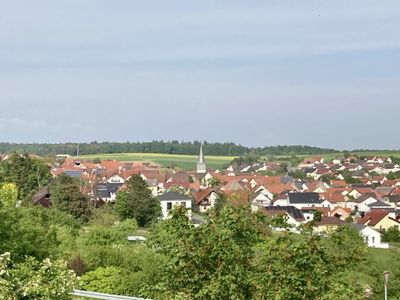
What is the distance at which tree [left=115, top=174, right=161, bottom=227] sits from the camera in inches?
2406

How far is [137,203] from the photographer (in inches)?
2415

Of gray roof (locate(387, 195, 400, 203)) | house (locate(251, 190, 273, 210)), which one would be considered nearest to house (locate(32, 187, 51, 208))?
house (locate(251, 190, 273, 210))

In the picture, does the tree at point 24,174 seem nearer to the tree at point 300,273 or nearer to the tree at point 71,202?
the tree at point 71,202

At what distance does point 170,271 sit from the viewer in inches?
405

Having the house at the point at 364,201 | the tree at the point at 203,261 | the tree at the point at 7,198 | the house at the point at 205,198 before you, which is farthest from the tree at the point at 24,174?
the tree at the point at 203,261

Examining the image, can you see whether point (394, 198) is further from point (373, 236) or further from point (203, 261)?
point (203, 261)

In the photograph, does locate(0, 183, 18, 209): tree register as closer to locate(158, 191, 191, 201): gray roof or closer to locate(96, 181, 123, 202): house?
locate(158, 191, 191, 201): gray roof

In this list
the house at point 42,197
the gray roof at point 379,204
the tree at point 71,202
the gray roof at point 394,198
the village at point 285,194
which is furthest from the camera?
the gray roof at point 394,198

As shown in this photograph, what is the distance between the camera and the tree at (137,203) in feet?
201

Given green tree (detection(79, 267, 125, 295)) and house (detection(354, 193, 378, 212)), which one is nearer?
green tree (detection(79, 267, 125, 295))

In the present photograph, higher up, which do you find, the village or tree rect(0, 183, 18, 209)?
tree rect(0, 183, 18, 209)

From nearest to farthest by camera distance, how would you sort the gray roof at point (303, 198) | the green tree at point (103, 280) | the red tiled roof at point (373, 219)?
the green tree at point (103, 280) < the red tiled roof at point (373, 219) < the gray roof at point (303, 198)

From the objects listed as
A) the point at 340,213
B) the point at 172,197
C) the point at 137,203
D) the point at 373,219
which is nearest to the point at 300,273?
the point at 137,203

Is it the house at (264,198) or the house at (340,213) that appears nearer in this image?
the house at (340,213)
